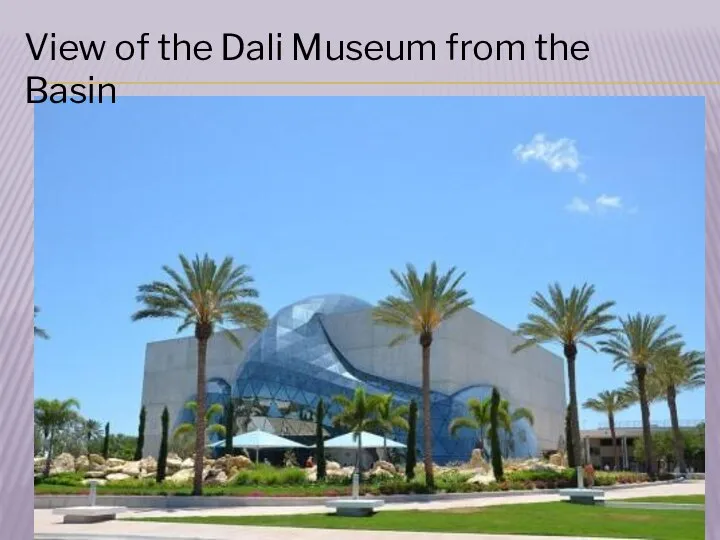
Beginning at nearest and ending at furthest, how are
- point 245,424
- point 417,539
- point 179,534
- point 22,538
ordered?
point 22,538, point 417,539, point 179,534, point 245,424

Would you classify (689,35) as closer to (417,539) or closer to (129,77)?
(129,77)

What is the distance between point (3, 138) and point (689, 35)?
8.69 metres

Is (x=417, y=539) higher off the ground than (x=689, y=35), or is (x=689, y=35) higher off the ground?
(x=689, y=35)

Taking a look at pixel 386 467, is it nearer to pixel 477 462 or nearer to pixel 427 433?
pixel 477 462

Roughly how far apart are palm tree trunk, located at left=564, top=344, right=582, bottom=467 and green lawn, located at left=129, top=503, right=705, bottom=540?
16.0 meters

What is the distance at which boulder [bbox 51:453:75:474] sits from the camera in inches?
1895

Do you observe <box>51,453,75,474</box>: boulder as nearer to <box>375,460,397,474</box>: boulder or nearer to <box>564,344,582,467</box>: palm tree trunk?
<box>375,460,397,474</box>: boulder

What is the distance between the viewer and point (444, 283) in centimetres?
3259

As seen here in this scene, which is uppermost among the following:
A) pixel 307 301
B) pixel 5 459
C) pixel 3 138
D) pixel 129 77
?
pixel 307 301

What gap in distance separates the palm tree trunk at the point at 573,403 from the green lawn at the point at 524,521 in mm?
15953

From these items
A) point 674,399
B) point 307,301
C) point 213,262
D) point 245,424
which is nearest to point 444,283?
point 213,262

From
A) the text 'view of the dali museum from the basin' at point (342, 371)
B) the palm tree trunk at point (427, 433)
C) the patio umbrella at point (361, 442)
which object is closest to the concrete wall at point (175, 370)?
the text 'view of the dali museum from the basin' at point (342, 371)

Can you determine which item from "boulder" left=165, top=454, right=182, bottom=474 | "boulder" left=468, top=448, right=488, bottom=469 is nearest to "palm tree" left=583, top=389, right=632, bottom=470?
"boulder" left=468, top=448, right=488, bottom=469

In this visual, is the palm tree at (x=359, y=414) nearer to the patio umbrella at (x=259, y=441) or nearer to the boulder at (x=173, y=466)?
the patio umbrella at (x=259, y=441)
